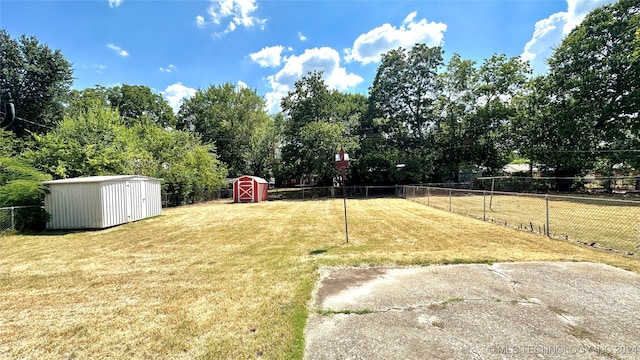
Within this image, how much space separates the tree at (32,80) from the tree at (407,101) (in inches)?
1263

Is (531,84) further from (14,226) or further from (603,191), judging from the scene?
(14,226)

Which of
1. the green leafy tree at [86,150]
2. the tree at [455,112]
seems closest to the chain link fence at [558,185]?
the tree at [455,112]

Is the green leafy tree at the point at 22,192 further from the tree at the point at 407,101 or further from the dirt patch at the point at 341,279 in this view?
the tree at the point at 407,101

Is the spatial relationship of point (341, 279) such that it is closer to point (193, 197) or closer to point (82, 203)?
point (82, 203)

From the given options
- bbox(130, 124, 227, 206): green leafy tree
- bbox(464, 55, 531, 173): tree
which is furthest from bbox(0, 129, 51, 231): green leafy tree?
bbox(464, 55, 531, 173): tree

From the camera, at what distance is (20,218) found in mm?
10094

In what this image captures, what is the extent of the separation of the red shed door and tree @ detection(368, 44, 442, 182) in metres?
14.3

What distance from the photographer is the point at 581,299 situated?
367 centimetres

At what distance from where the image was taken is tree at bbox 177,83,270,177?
32.6 m

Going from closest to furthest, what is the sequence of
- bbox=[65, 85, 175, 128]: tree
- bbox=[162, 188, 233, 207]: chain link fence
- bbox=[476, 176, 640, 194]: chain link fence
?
bbox=[162, 188, 233, 207]: chain link fence, bbox=[476, 176, 640, 194]: chain link fence, bbox=[65, 85, 175, 128]: tree

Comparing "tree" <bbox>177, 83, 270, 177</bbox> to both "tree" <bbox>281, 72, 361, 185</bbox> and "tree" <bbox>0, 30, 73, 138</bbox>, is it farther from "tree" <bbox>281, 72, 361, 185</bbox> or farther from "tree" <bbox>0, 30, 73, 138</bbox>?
"tree" <bbox>0, 30, 73, 138</bbox>

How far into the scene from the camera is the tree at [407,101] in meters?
29.2

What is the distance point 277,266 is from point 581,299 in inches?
191

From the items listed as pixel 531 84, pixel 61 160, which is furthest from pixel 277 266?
pixel 531 84
